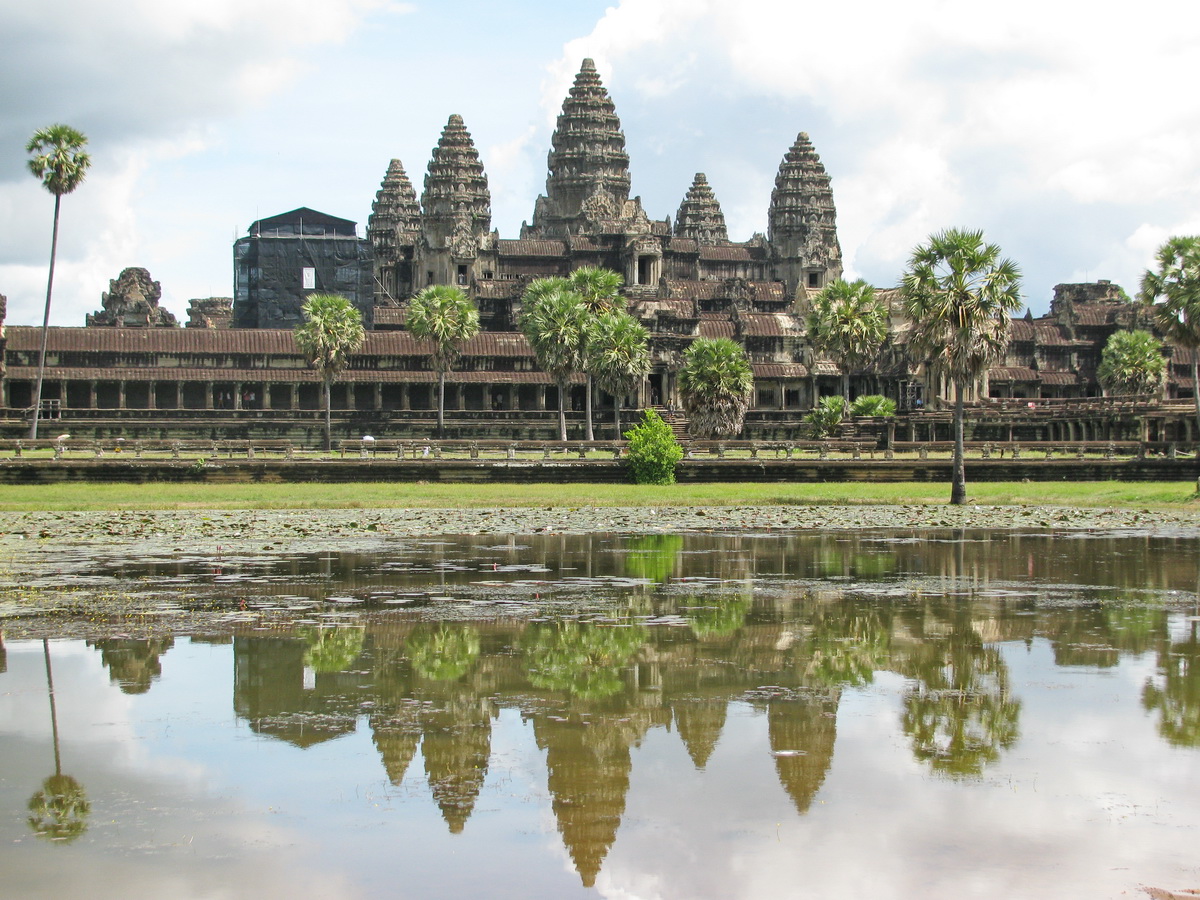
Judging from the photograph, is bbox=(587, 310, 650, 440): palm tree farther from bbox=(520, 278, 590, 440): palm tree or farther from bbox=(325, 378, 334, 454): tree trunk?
bbox=(325, 378, 334, 454): tree trunk

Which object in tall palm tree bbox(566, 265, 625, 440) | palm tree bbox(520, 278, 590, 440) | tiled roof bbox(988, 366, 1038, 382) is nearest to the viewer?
palm tree bbox(520, 278, 590, 440)

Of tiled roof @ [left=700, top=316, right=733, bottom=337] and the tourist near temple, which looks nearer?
the tourist near temple

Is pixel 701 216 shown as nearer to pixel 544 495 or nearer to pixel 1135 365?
pixel 1135 365

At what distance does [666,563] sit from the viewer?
74.9 ft

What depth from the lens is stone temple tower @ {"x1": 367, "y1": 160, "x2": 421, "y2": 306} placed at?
10975 centimetres

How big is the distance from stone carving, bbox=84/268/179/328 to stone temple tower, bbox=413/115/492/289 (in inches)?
884

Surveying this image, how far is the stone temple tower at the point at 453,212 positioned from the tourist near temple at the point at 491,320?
18cm

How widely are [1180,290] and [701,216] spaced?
81.7m

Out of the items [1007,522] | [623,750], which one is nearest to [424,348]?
[1007,522]

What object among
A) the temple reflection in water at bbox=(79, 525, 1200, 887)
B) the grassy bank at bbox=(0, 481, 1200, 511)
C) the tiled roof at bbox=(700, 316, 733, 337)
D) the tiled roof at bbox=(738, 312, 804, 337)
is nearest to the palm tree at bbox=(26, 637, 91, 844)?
the temple reflection in water at bbox=(79, 525, 1200, 887)

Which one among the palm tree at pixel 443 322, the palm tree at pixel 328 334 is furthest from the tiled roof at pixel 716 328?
the palm tree at pixel 328 334

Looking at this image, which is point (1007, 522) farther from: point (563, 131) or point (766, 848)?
point (563, 131)

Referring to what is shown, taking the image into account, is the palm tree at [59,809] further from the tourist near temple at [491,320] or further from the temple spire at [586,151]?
the temple spire at [586,151]

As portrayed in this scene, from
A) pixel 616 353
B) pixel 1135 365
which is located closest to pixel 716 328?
pixel 616 353
